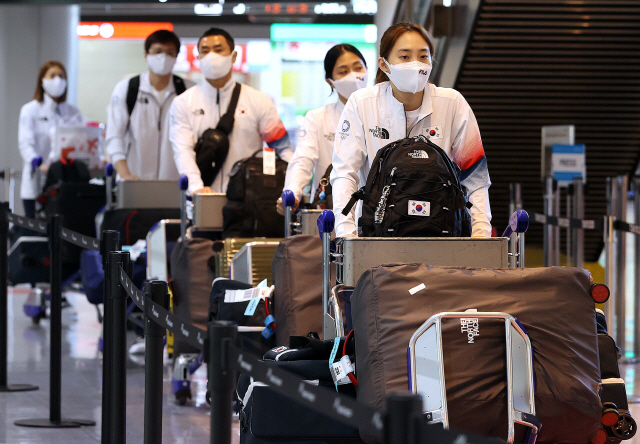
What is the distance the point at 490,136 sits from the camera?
8.41 m

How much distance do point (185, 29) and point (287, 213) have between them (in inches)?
597

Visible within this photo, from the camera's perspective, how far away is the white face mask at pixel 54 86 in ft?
32.1

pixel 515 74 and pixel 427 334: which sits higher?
pixel 515 74

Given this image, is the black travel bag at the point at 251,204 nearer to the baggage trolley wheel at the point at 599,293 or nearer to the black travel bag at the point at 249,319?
the black travel bag at the point at 249,319

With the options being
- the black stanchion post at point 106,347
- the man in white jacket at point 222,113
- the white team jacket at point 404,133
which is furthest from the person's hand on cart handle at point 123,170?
the white team jacket at point 404,133

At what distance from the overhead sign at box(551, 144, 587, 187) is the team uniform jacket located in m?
2.38

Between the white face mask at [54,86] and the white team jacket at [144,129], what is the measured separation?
2660 mm

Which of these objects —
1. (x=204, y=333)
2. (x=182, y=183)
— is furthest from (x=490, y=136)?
(x=204, y=333)

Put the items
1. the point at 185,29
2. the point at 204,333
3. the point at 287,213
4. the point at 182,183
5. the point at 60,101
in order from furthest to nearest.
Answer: the point at 185,29, the point at 60,101, the point at 182,183, the point at 287,213, the point at 204,333

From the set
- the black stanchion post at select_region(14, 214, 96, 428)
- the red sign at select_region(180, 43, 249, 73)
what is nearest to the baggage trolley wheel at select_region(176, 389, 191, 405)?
the black stanchion post at select_region(14, 214, 96, 428)

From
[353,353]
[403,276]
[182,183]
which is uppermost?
[182,183]

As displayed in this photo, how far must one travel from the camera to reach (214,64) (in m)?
6.15

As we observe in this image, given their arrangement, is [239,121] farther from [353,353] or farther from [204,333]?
[204,333]

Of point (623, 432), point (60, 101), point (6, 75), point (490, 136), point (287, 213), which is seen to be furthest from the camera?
point (6, 75)
